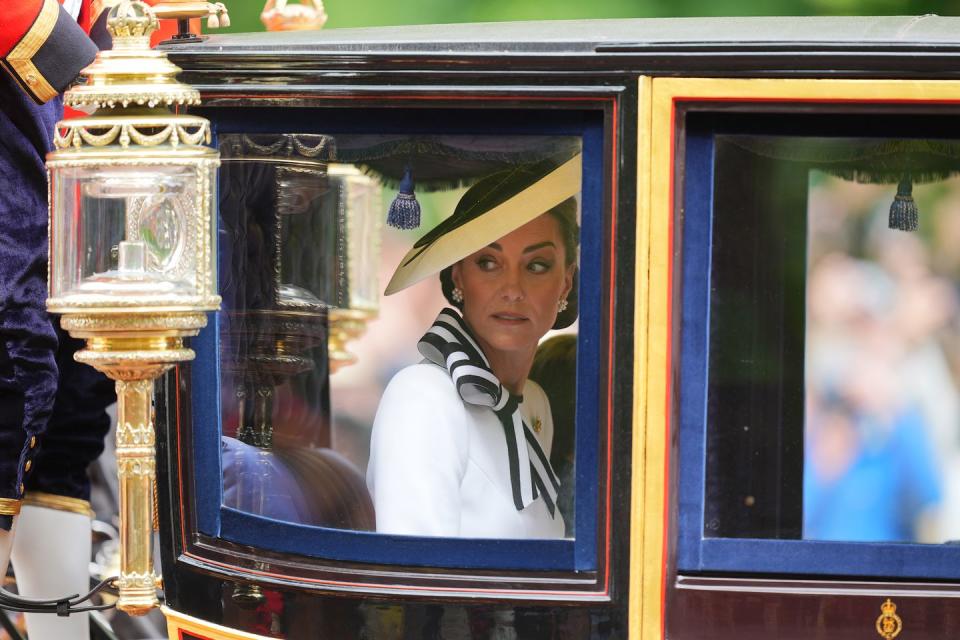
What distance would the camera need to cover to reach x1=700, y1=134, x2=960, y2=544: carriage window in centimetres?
253

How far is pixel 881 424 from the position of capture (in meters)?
2.56

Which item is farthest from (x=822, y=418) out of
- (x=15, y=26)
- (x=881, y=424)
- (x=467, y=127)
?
(x=15, y=26)

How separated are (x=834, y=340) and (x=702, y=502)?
31 centimetres

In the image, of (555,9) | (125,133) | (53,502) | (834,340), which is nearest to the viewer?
(125,133)

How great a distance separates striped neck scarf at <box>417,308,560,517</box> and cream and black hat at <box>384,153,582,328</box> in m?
0.06

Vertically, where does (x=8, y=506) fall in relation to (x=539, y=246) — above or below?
below

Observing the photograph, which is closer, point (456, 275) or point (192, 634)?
point (456, 275)

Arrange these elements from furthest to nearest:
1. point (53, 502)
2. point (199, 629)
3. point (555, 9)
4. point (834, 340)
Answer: point (555, 9), point (53, 502), point (199, 629), point (834, 340)

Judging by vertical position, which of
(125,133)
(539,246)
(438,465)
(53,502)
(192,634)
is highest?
(125,133)

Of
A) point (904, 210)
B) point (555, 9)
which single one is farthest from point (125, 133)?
point (555, 9)

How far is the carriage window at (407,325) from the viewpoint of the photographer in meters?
2.59

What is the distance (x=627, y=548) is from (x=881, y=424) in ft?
1.36

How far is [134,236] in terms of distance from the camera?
2525 millimetres

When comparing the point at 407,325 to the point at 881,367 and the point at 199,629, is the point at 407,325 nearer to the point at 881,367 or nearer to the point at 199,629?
the point at 199,629
